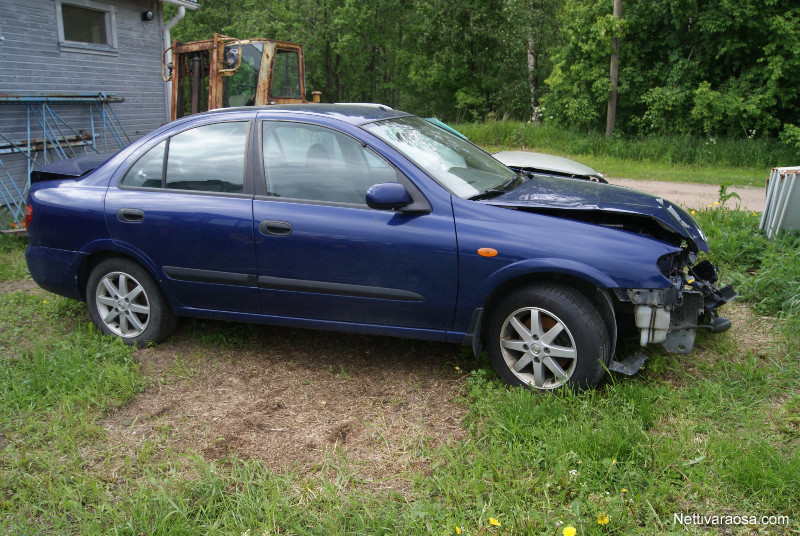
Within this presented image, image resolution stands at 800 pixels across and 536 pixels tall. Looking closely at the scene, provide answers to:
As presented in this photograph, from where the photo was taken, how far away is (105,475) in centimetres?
320

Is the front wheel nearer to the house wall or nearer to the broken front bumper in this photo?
the broken front bumper

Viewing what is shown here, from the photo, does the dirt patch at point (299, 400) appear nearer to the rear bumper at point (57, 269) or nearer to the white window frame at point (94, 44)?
the rear bumper at point (57, 269)

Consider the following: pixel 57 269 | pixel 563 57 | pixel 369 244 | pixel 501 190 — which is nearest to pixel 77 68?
pixel 57 269

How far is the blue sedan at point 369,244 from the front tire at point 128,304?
0.01 m

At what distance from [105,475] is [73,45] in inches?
395

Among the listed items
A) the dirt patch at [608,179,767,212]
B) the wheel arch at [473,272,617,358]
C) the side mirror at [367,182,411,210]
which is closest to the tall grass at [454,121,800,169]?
the dirt patch at [608,179,767,212]

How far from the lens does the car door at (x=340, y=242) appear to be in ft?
12.5

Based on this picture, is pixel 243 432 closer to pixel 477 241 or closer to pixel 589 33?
pixel 477 241

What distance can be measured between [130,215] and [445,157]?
217cm

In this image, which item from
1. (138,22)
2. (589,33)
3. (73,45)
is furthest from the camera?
(589,33)

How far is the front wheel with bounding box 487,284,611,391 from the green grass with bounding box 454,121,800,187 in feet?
30.2

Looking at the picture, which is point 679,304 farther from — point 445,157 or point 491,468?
point 445,157

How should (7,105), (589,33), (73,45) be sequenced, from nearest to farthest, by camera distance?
(7,105) → (73,45) → (589,33)

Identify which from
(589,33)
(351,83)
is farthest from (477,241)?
(351,83)
